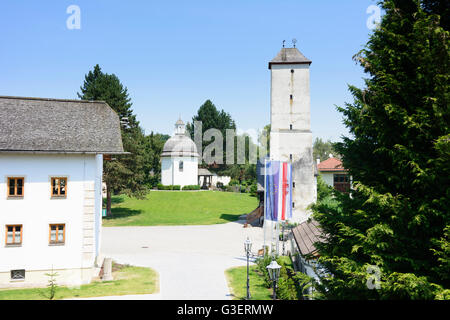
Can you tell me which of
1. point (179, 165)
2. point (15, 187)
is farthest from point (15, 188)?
point (179, 165)

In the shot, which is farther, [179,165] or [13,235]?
[179,165]

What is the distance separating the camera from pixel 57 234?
714 inches

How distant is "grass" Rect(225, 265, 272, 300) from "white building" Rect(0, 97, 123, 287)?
8019 mm

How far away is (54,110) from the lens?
19.8 metres

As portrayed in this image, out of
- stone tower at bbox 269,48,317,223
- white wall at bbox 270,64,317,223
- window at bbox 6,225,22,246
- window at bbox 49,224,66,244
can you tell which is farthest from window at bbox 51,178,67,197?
white wall at bbox 270,64,317,223

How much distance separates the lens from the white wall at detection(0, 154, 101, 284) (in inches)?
688

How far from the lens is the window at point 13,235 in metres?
17.5

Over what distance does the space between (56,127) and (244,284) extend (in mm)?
13860

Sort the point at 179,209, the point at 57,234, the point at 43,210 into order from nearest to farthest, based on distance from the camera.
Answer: the point at 43,210 < the point at 57,234 < the point at 179,209

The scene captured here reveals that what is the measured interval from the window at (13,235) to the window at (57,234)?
1.54m

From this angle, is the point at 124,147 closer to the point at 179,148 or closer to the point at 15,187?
the point at 15,187

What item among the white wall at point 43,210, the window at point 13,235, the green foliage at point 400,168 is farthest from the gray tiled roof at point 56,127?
the green foliage at point 400,168
